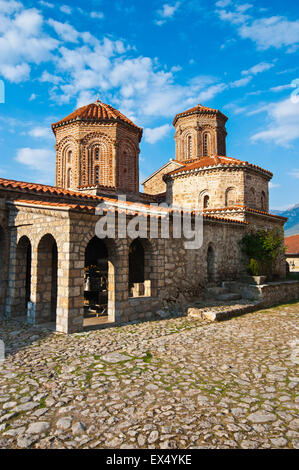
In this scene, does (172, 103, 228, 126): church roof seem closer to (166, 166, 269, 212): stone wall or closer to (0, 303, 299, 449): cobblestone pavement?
(166, 166, 269, 212): stone wall

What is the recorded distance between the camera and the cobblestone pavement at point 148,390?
3072 millimetres

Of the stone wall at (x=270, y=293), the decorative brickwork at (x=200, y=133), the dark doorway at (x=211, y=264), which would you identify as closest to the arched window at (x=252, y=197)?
the stone wall at (x=270, y=293)

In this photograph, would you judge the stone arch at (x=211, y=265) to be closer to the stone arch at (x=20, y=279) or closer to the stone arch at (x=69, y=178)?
the stone arch at (x=20, y=279)

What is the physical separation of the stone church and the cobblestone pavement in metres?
1.50

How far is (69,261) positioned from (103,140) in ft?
42.9

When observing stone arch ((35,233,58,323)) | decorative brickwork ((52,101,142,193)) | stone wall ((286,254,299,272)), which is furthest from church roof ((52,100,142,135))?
stone wall ((286,254,299,272))

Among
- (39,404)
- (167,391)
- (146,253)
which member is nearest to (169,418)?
(167,391)

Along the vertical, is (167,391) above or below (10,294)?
below

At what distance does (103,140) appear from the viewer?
60.1ft

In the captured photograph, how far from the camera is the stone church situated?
24.7ft

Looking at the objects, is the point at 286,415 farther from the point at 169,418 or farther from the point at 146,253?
the point at 146,253

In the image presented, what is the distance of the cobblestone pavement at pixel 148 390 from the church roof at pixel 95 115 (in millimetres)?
14593

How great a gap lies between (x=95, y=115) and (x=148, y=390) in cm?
1775

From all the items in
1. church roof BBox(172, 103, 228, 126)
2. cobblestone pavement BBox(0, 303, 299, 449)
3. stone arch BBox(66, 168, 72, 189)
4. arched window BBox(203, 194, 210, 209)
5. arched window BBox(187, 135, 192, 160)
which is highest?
church roof BBox(172, 103, 228, 126)
